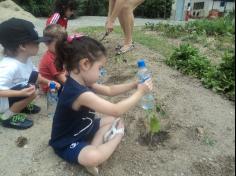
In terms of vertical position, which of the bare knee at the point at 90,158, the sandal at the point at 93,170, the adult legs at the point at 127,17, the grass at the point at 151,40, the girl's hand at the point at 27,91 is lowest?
the sandal at the point at 93,170

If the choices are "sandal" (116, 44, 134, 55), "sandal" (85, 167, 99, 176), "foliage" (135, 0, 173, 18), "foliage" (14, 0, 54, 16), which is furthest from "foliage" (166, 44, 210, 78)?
"foliage" (135, 0, 173, 18)

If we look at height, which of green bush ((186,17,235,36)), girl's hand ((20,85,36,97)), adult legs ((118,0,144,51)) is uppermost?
adult legs ((118,0,144,51))

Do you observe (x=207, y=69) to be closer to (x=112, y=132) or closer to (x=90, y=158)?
(x=112, y=132)

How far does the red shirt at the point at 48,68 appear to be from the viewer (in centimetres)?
411

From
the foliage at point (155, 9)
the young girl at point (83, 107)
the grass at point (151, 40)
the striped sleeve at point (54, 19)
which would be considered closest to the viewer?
the young girl at point (83, 107)

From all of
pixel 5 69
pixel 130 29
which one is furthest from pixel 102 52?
pixel 130 29

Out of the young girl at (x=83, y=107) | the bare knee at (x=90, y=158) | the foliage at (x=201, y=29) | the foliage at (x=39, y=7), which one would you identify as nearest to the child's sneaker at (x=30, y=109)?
the young girl at (x=83, y=107)

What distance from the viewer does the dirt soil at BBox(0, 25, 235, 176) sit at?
297 centimetres

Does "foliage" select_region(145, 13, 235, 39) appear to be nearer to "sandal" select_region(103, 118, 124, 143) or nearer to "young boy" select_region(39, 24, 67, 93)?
"young boy" select_region(39, 24, 67, 93)

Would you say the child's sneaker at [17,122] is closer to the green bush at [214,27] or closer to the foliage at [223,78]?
the foliage at [223,78]

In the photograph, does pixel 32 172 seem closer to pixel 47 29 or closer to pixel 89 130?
pixel 89 130

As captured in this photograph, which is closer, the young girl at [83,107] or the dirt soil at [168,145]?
the young girl at [83,107]

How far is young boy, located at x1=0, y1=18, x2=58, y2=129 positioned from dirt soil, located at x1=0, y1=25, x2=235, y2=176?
15cm

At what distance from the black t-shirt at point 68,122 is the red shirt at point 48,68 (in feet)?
3.93
